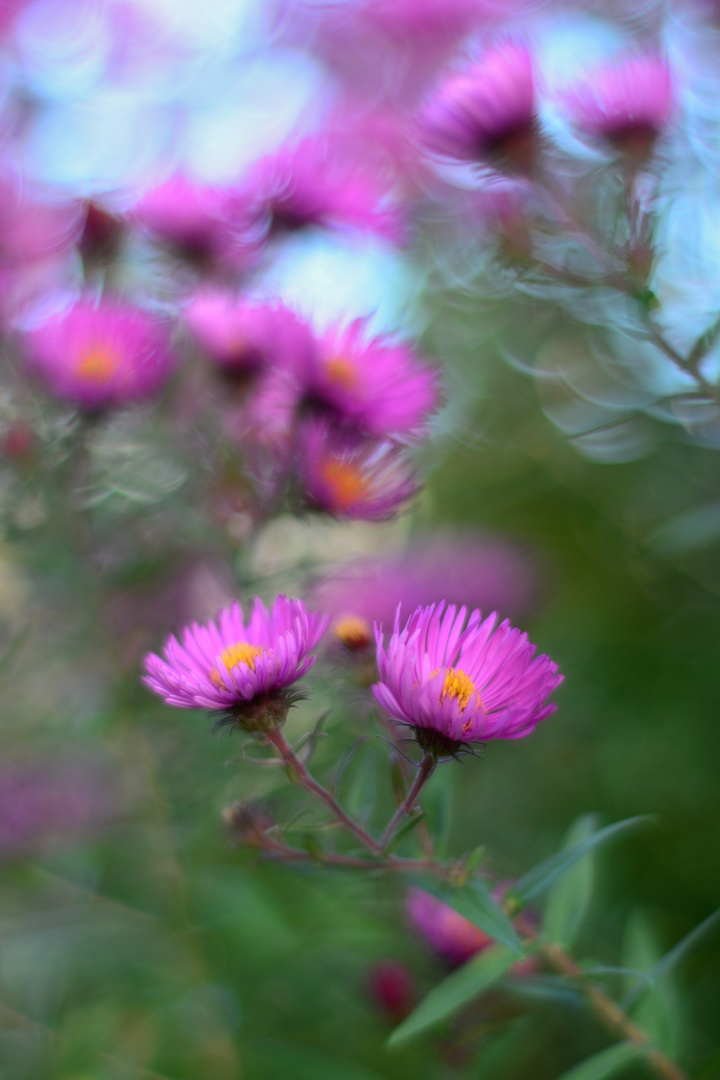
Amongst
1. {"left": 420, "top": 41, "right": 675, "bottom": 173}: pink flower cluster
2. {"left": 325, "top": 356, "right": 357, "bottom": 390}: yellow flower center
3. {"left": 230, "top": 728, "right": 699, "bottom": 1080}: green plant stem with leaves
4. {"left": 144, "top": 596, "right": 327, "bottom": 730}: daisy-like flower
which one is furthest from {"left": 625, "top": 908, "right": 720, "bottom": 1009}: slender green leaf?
{"left": 420, "top": 41, "right": 675, "bottom": 173}: pink flower cluster

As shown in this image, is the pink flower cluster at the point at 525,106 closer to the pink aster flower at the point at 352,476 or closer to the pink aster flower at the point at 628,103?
the pink aster flower at the point at 628,103

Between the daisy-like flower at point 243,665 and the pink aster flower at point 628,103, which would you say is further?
the pink aster flower at point 628,103

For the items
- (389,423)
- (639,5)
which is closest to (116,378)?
(389,423)

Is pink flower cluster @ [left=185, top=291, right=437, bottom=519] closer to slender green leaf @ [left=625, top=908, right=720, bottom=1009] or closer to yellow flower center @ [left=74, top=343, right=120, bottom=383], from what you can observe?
yellow flower center @ [left=74, top=343, right=120, bottom=383]

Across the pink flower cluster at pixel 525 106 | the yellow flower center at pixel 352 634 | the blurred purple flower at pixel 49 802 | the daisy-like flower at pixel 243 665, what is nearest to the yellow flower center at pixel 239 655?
the daisy-like flower at pixel 243 665

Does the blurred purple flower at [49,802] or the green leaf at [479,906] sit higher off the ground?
the green leaf at [479,906]

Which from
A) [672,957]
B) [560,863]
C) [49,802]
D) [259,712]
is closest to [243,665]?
[259,712]
